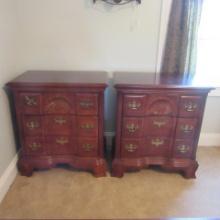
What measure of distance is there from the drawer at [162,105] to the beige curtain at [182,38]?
1.44 ft

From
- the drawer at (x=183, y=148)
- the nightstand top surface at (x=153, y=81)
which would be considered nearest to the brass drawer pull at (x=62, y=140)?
the nightstand top surface at (x=153, y=81)

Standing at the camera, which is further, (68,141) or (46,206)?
(68,141)

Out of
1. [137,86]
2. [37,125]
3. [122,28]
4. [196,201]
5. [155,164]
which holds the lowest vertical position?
Result: [196,201]

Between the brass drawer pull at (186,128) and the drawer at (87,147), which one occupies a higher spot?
the brass drawer pull at (186,128)

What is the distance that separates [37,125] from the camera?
6.25ft

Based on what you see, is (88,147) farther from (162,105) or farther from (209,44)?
(209,44)

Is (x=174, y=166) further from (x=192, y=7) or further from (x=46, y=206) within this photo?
(x=192, y=7)

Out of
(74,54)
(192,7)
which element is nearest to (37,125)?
(74,54)

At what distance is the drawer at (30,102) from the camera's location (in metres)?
1.81

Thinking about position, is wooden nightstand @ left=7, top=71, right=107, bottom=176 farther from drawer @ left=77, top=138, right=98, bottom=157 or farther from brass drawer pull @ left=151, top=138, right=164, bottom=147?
brass drawer pull @ left=151, top=138, right=164, bottom=147

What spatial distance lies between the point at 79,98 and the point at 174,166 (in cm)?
106

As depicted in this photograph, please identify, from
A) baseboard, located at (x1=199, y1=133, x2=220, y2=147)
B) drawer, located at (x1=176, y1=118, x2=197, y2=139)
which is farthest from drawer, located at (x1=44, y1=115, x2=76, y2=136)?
baseboard, located at (x1=199, y1=133, x2=220, y2=147)

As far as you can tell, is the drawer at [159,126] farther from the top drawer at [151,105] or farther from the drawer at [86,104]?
the drawer at [86,104]

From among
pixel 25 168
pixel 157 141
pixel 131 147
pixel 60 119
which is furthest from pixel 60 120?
pixel 157 141
